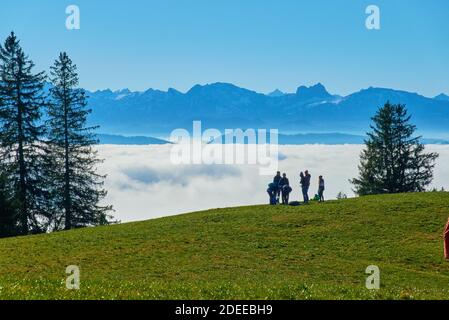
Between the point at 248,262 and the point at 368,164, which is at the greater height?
the point at 368,164

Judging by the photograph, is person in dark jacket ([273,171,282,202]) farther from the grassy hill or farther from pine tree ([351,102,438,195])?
pine tree ([351,102,438,195])

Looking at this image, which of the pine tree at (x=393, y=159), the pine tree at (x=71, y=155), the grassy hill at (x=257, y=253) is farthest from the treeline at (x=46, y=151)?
the pine tree at (x=393, y=159)

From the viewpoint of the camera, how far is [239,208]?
1964 inches

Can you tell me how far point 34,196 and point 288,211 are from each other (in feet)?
111

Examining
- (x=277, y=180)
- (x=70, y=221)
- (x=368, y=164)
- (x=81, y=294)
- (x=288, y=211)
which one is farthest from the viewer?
(x=368, y=164)

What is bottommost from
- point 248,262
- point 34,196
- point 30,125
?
point 248,262

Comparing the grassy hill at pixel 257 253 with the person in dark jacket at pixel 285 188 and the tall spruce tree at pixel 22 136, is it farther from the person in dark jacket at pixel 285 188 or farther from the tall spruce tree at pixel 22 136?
the tall spruce tree at pixel 22 136

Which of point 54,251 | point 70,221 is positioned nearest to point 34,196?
point 70,221

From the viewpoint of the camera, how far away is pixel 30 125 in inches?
2516

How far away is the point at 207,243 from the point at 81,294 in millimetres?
21386

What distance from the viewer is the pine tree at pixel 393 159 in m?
87.8
